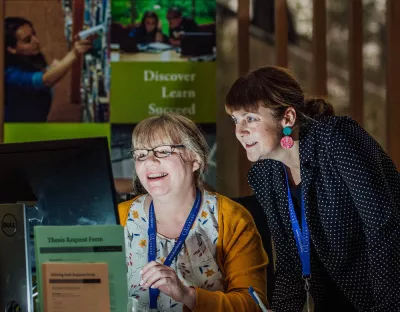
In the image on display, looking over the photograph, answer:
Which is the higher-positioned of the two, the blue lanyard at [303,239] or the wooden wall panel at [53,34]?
the wooden wall panel at [53,34]

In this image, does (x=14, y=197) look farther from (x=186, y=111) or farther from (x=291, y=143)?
(x=186, y=111)

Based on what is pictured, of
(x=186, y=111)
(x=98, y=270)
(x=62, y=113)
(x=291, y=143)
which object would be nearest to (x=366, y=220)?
(x=291, y=143)

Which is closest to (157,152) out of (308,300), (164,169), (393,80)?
(164,169)

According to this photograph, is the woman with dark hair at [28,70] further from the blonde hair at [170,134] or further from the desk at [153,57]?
the blonde hair at [170,134]

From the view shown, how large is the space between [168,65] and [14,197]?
205 centimetres

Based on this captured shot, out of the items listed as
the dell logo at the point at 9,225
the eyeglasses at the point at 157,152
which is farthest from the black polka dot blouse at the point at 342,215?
the dell logo at the point at 9,225

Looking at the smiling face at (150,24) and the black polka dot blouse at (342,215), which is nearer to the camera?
the black polka dot blouse at (342,215)

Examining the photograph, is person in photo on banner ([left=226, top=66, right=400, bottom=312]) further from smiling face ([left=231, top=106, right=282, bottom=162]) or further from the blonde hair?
the blonde hair

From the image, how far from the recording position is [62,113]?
366 cm

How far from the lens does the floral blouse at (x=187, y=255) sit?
1.94 metres

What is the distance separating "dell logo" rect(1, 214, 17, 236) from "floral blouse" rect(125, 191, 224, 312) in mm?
493

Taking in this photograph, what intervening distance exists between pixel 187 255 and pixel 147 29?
1937 millimetres

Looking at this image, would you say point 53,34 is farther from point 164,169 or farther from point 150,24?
point 164,169

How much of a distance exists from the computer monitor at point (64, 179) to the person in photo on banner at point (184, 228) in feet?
0.91
